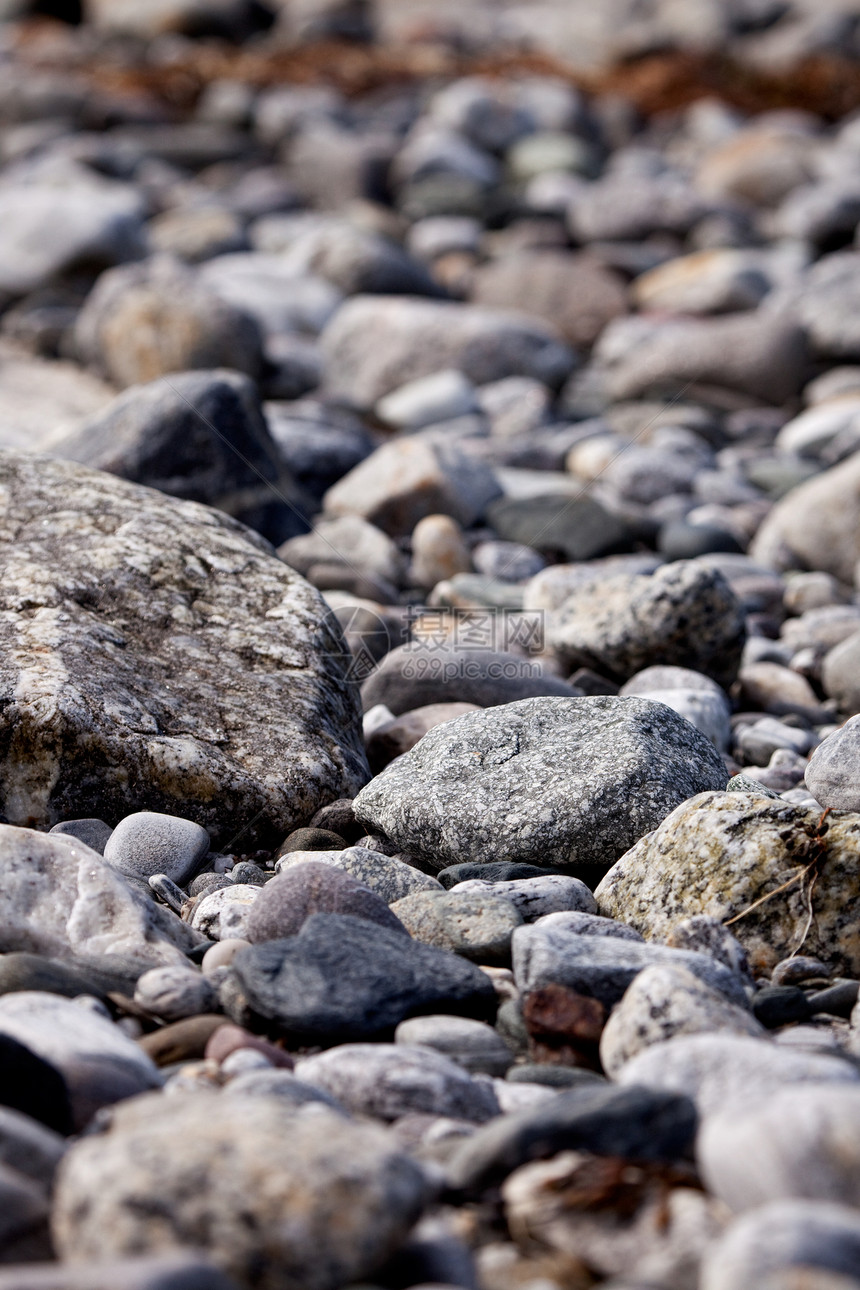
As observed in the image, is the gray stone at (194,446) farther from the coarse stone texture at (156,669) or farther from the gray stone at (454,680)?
the gray stone at (454,680)

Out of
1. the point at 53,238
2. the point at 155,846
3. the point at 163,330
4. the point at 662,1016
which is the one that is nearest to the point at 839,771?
the point at 662,1016

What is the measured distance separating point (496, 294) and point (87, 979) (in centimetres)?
964

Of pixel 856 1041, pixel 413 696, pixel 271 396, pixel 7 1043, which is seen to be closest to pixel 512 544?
pixel 413 696

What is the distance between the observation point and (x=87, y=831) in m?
3.08

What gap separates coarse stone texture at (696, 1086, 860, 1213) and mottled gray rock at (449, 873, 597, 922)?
3.68 feet

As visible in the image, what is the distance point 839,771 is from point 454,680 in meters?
1.45

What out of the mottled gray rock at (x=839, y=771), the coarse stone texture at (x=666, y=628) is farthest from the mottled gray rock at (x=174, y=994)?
the coarse stone texture at (x=666, y=628)

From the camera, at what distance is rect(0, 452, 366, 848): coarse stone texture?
3.14m

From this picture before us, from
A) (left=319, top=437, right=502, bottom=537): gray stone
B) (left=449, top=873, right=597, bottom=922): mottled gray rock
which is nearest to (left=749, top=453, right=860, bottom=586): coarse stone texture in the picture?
(left=319, top=437, right=502, bottom=537): gray stone

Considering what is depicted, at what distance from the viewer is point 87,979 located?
2.41 m

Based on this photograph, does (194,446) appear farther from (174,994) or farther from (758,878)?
(758,878)

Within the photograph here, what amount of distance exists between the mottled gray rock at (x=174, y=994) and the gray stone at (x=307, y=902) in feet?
0.76

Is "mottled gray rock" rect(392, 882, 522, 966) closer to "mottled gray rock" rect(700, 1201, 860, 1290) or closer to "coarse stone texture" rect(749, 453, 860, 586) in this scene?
"mottled gray rock" rect(700, 1201, 860, 1290)

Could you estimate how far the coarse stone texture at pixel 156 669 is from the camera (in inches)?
124
